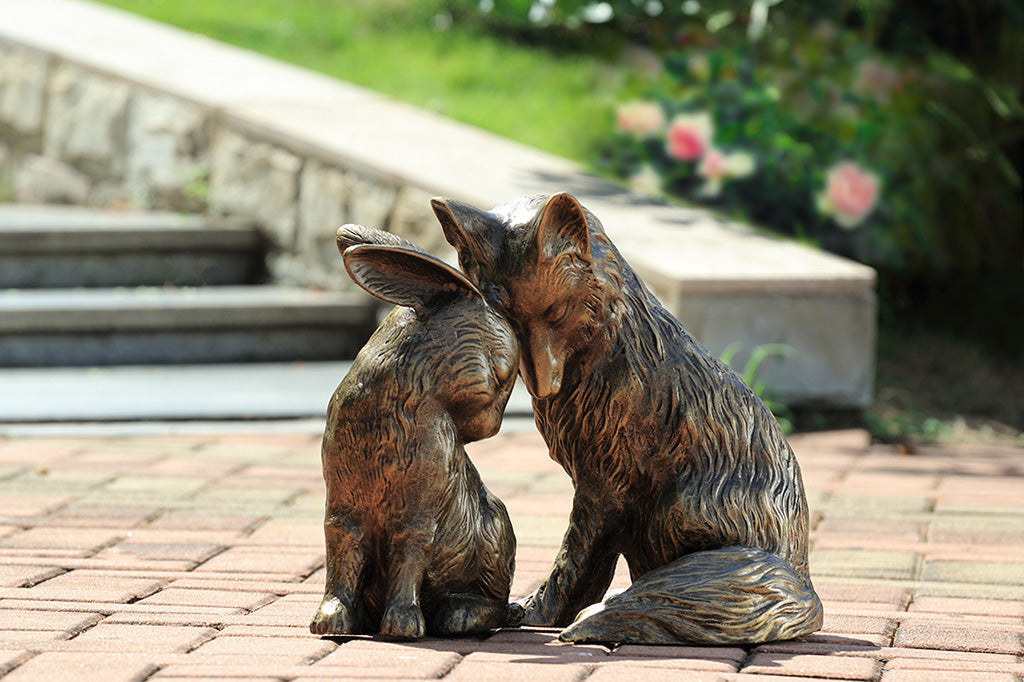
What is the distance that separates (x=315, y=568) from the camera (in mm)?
3307

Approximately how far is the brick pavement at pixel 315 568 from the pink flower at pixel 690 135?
6.21ft

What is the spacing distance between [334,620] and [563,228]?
82cm

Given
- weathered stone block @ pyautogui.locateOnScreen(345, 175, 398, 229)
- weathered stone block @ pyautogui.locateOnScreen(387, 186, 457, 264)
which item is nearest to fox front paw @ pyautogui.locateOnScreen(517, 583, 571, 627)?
weathered stone block @ pyautogui.locateOnScreen(387, 186, 457, 264)

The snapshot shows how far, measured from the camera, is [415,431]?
241cm

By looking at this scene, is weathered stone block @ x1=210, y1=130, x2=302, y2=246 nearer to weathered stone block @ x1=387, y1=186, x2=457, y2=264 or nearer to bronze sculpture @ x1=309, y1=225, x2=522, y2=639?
weathered stone block @ x1=387, y1=186, x2=457, y2=264

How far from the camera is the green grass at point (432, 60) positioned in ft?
25.9

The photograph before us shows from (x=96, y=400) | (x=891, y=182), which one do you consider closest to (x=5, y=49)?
(x=96, y=400)

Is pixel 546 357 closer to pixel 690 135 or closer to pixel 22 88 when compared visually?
pixel 690 135

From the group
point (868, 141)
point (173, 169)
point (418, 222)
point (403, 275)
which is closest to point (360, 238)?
point (403, 275)

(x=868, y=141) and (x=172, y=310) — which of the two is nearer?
(x=172, y=310)

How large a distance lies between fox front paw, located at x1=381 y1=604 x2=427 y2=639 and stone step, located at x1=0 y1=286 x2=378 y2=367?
160 inches

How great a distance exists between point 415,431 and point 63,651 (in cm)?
72

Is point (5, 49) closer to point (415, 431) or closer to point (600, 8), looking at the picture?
point (600, 8)

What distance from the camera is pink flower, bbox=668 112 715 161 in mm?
6570
